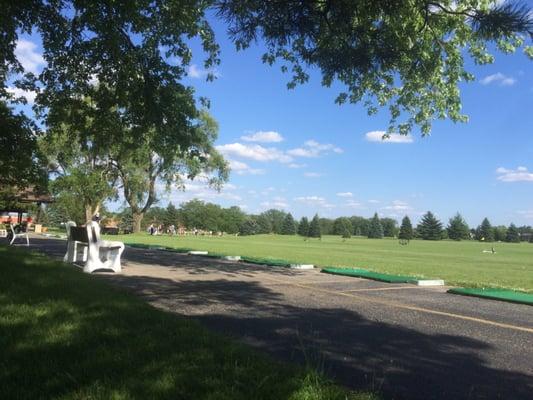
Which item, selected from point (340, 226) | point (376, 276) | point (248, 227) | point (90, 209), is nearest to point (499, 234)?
point (340, 226)

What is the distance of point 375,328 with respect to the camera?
6695 mm

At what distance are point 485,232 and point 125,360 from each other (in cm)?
12327

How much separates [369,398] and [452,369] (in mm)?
1497

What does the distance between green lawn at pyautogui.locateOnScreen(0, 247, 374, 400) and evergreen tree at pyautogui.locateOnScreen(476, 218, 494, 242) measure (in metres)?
119

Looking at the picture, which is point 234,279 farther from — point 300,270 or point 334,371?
point 334,371

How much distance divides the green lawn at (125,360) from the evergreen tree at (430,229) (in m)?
113

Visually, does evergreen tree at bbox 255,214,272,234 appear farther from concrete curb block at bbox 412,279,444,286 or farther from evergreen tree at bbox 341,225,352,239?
concrete curb block at bbox 412,279,444,286

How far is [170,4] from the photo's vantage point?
1247 centimetres

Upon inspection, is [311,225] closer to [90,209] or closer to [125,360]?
[90,209]

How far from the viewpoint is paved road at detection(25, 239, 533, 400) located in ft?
15.4

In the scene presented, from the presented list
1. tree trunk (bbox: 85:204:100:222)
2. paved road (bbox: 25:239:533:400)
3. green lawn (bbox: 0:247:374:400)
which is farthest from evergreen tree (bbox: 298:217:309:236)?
green lawn (bbox: 0:247:374:400)

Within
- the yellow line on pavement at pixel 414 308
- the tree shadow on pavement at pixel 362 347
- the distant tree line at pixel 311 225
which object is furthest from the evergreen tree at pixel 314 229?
the tree shadow on pavement at pixel 362 347

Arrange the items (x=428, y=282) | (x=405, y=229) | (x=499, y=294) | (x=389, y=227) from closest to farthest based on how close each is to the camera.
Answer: (x=499, y=294)
(x=428, y=282)
(x=405, y=229)
(x=389, y=227)

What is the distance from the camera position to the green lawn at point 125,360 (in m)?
3.84
